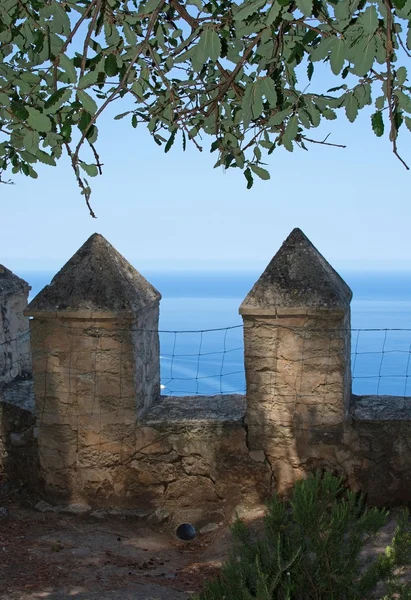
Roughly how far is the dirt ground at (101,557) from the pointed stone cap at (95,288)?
5.39 feet

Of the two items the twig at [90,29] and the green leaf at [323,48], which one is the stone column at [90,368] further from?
the green leaf at [323,48]

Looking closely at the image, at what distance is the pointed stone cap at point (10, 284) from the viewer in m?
7.19

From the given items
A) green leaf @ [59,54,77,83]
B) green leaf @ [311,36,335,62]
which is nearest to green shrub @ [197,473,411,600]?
green leaf @ [311,36,335,62]

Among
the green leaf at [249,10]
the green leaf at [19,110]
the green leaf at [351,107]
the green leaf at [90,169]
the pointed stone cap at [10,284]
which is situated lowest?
the pointed stone cap at [10,284]

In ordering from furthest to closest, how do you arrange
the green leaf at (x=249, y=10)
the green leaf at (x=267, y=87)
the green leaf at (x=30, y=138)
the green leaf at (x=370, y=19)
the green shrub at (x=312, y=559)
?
the green shrub at (x=312, y=559) < the green leaf at (x=30, y=138) < the green leaf at (x=267, y=87) < the green leaf at (x=249, y=10) < the green leaf at (x=370, y=19)

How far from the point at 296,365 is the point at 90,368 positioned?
5.22ft

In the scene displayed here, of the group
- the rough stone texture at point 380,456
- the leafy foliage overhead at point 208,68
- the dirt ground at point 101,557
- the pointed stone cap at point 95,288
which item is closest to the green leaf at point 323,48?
the leafy foliage overhead at point 208,68

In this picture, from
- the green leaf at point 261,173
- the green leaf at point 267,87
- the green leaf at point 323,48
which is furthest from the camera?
the green leaf at point 261,173

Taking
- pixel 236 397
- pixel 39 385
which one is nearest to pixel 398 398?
pixel 236 397

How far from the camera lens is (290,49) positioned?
3629 millimetres

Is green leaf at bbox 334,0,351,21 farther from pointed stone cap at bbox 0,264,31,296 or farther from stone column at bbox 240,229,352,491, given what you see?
pointed stone cap at bbox 0,264,31,296

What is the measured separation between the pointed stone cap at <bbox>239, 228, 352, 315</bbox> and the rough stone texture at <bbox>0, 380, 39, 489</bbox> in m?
2.10

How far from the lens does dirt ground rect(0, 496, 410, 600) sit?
5207 mm

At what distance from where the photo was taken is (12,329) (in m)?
7.27
